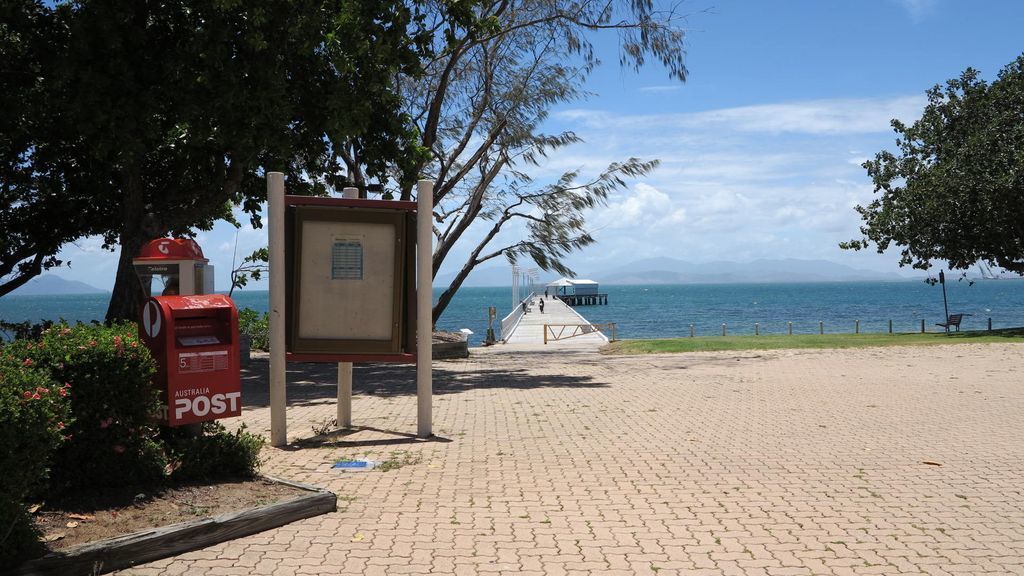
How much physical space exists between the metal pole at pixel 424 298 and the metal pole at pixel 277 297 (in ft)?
4.36

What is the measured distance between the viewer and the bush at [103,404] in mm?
4922

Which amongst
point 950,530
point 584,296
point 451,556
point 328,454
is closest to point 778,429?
point 950,530

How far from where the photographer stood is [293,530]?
5219mm

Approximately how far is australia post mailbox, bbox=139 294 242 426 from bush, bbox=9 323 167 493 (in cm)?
28

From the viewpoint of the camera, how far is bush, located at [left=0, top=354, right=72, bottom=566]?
3916 mm

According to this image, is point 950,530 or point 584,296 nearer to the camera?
point 950,530

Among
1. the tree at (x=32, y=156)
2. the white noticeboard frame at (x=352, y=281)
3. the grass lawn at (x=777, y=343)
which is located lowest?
the grass lawn at (x=777, y=343)

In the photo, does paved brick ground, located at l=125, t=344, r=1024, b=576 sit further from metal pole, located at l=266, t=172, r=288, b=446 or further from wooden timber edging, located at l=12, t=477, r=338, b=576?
metal pole, located at l=266, t=172, r=288, b=446

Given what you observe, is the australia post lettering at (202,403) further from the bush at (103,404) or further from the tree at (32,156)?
the tree at (32,156)

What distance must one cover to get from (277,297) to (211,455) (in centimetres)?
244

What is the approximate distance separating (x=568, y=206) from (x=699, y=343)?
636 cm

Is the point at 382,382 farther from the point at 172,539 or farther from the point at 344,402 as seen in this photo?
the point at 172,539

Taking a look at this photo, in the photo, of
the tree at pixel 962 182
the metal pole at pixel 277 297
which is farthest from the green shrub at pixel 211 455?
the tree at pixel 962 182

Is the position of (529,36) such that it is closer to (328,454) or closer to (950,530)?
(328,454)
